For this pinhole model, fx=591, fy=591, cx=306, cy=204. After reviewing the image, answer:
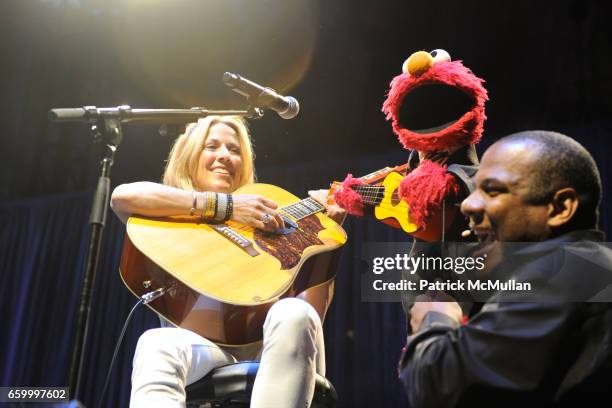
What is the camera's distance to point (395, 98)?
1646 mm

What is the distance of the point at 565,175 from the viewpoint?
3.72 feet

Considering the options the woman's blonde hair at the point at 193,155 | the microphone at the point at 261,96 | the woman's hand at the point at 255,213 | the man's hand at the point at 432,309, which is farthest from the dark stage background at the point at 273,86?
the man's hand at the point at 432,309

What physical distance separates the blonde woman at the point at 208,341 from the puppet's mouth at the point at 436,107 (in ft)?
2.05

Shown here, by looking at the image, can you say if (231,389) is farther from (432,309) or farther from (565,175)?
(565,175)

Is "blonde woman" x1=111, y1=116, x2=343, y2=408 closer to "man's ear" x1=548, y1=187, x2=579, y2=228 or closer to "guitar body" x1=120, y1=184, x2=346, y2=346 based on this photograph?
"guitar body" x1=120, y1=184, x2=346, y2=346

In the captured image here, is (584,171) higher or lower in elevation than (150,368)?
higher

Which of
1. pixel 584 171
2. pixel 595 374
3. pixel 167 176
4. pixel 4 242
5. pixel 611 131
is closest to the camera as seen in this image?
pixel 595 374

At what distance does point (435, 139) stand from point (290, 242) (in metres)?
0.74

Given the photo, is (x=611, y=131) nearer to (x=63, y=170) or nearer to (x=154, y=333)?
(x=154, y=333)

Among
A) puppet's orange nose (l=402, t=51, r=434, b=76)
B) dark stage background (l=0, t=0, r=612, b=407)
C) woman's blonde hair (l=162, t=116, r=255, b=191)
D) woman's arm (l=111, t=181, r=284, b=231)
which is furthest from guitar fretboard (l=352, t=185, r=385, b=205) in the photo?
dark stage background (l=0, t=0, r=612, b=407)

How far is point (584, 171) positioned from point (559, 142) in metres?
0.07

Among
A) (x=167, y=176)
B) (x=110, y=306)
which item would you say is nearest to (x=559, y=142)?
(x=167, y=176)

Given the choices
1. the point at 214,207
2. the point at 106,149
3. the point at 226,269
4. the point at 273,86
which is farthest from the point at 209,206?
the point at 273,86

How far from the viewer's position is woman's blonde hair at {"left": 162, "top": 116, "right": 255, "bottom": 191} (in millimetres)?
2438
